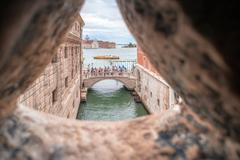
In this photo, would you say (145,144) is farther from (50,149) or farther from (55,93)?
Result: (55,93)

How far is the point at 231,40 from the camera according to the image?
1138 mm

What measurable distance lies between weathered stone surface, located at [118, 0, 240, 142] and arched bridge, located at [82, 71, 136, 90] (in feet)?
94.0

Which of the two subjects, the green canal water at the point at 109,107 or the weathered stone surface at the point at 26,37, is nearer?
the weathered stone surface at the point at 26,37

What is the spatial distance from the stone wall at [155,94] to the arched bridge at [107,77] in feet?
13.4

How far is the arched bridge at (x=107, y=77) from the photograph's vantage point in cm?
3028

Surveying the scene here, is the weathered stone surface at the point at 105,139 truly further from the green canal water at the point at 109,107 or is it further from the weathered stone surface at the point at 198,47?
the green canal water at the point at 109,107

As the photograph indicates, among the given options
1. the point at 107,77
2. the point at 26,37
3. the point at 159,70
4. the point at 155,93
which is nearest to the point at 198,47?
the point at 159,70

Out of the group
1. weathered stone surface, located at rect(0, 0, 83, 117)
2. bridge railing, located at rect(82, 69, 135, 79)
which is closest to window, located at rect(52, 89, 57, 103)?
weathered stone surface, located at rect(0, 0, 83, 117)

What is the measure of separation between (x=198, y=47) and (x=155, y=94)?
728 inches

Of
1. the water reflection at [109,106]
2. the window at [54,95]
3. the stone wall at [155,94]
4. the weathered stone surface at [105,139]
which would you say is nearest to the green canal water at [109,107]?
the water reflection at [109,106]

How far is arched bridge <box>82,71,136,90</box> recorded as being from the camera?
30.3m

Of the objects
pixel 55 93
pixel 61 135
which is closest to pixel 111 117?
pixel 55 93

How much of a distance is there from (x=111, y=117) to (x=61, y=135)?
1900 cm

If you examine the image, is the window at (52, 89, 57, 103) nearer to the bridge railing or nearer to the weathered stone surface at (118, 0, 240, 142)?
the weathered stone surface at (118, 0, 240, 142)
